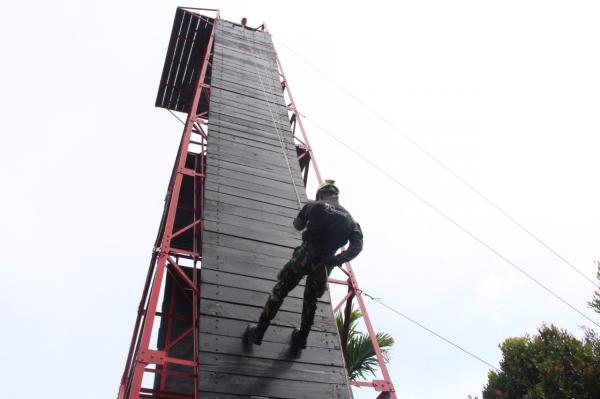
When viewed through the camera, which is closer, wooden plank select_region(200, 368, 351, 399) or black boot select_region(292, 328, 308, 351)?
wooden plank select_region(200, 368, 351, 399)

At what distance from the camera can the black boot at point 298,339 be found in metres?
5.40

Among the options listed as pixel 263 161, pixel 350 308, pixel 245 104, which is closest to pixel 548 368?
pixel 350 308

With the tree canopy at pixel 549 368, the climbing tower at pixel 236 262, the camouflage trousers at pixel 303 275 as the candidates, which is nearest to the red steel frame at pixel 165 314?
the climbing tower at pixel 236 262

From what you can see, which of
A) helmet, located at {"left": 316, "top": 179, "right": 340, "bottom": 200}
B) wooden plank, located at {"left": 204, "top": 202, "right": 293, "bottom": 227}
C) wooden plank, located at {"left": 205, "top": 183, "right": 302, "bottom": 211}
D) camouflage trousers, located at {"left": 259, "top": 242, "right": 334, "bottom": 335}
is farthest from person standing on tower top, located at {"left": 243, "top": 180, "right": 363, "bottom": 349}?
wooden plank, located at {"left": 205, "top": 183, "right": 302, "bottom": 211}

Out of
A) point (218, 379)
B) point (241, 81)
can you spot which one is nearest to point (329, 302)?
point (218, 379)

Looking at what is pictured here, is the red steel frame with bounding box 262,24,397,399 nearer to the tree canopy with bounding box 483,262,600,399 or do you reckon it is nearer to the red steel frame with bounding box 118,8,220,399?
the red steel frame with bounding box 118,8,220,399

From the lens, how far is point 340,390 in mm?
5355

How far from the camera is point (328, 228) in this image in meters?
5.01

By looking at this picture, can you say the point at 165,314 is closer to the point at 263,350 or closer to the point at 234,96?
the point at 263,350

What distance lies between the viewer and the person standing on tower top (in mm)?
5008

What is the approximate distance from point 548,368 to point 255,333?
10836 mm

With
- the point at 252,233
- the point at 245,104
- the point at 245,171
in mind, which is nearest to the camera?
the point at 252,233

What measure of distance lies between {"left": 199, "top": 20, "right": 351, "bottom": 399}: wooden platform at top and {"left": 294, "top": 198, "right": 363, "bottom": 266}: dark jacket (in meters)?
1.40

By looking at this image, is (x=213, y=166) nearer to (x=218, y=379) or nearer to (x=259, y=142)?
(x=259, y=142)
